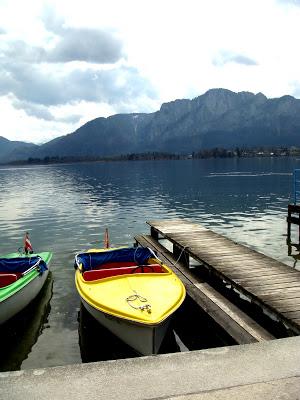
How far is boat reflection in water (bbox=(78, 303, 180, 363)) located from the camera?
1249 cm

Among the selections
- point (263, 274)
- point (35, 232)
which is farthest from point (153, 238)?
point (35, 232)

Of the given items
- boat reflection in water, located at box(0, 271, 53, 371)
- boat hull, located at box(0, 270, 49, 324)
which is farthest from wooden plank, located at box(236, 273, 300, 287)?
boat hull, located at box(0, 270, 49, 324)

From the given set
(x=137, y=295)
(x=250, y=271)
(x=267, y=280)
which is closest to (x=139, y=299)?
(x=137, y=295)

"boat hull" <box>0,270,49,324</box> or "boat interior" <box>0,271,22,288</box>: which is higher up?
"boat interior" <box>0,271,22,288</box>

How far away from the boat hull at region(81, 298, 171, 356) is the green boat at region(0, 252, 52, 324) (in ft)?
14.8

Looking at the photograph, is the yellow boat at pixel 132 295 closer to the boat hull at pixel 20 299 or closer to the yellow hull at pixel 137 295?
the yellow hull at pixel 137 295

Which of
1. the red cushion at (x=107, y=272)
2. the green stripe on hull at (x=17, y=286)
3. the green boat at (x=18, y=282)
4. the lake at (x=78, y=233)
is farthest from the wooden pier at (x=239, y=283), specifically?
the green stripe on hull at (x=17, y=286)

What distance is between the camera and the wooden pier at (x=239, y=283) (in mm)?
10984

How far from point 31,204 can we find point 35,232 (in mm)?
23589

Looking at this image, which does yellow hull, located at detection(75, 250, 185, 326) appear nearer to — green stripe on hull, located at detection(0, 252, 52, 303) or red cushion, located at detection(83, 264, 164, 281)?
red cushion, located at detection(83, 264, 164, 281)

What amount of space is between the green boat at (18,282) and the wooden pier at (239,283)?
6.45 metres

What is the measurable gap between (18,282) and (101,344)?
4162 mm

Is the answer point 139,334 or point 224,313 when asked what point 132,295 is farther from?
point 224,313

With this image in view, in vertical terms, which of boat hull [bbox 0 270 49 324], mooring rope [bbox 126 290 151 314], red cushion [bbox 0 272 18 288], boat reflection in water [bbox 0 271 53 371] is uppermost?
mooring rope [bbox 126 290 151 314]
